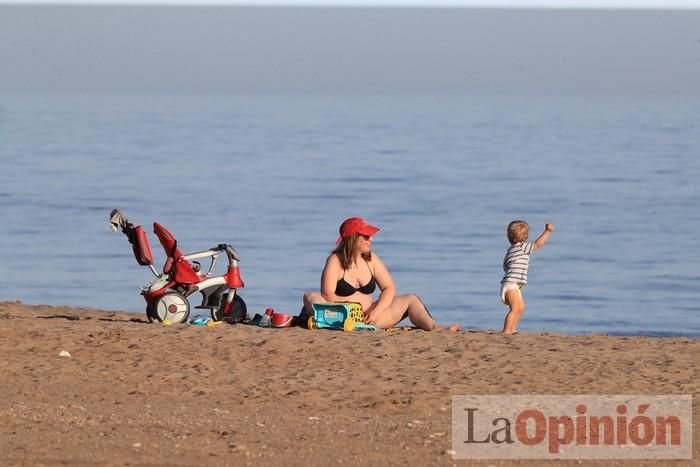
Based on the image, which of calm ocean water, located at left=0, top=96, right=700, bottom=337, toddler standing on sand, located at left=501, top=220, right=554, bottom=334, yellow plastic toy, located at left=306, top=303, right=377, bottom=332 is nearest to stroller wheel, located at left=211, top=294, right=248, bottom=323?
yellow plastic toy, located at left=306, top=303, right=377, bottom=332

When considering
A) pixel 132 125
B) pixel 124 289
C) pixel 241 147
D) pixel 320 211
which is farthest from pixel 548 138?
pixel 124 289

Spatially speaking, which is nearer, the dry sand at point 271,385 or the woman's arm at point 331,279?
the dry sand at point 271,385

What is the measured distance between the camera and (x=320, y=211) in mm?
28094

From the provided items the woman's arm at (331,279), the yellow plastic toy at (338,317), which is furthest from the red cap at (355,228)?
the yellow plastic toy at (338,317)

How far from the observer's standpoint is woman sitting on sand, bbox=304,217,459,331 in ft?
33.9

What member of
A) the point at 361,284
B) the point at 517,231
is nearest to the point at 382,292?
the point at 361,284

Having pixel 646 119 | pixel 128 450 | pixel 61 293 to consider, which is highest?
pixel 646 119

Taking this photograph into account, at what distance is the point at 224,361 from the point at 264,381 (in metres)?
0.55

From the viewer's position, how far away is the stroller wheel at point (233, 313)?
10.5m

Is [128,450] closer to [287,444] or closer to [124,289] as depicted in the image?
[287,444]

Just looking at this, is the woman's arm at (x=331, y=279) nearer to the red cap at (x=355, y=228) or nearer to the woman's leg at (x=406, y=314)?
the red cap at (x=355, y=228)

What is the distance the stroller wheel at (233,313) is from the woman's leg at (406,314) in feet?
3.57

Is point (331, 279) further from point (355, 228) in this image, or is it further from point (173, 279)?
point (173, 279)

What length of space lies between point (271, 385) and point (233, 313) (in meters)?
2.33
